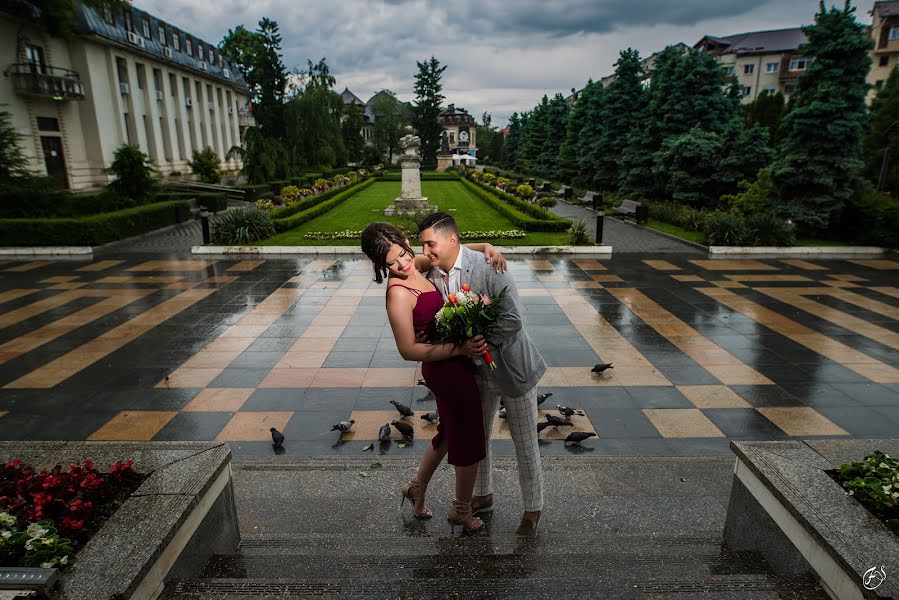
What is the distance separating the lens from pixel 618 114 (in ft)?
86.4

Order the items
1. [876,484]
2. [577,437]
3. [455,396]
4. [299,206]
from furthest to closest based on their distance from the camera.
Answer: [299,206]
[577,437]
[455,396]
[876,484]

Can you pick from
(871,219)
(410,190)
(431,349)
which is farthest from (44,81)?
(871,219)

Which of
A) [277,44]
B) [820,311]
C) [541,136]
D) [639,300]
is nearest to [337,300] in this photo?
[639,300]

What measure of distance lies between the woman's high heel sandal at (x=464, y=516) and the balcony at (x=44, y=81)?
2874cm

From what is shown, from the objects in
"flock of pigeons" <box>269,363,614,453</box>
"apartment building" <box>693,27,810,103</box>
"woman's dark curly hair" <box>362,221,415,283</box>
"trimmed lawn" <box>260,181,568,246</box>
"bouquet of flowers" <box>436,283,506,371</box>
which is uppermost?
"apartment building" <box>693,27,810,103</box>

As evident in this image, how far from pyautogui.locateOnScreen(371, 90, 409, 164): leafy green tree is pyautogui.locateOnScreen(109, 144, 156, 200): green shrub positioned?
161 feet

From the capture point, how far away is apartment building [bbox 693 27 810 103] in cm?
4756

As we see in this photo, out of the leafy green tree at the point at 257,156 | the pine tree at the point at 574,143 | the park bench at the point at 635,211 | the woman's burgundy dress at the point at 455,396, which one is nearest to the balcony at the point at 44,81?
the leafy green tree at the point at 257,156

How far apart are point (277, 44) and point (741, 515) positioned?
1855 inches

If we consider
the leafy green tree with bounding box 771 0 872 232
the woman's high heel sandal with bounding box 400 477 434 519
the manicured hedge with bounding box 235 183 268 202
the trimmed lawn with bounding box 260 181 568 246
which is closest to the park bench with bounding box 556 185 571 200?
the trimmed lawn with bounding box 260 181 568 246

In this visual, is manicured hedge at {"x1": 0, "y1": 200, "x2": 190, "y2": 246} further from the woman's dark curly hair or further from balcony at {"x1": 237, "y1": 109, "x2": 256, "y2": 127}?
balcony at {"x1": 237, "y1": 109, "x2": 256, "y2": 127}

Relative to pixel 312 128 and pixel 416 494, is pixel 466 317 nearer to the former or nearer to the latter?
pixel 416 494

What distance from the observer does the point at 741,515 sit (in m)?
3.07

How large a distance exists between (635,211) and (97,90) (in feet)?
86.5
